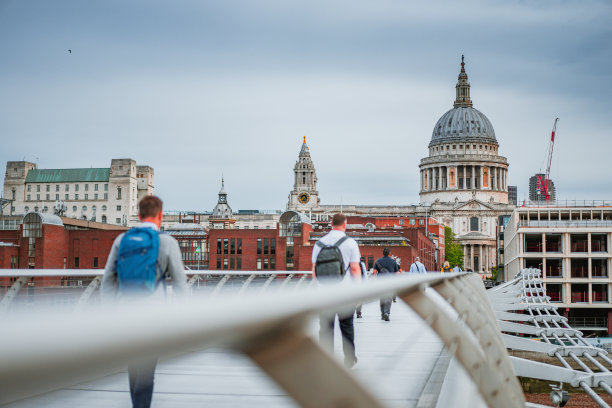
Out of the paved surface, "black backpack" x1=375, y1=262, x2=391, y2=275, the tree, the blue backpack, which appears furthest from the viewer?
the tree

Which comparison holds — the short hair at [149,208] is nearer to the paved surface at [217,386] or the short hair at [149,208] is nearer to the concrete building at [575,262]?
the paved surface at [217,386]

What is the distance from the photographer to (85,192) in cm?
19600

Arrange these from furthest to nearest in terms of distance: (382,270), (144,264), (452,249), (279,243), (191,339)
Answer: (452,249)
(279,243)
(382,270)
(144,264)
(191,339)

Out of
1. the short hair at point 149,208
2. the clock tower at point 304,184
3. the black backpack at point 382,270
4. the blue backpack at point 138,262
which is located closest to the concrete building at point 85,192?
the clock tower at point 304,184

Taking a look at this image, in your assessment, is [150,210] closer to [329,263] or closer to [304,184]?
[329,263]

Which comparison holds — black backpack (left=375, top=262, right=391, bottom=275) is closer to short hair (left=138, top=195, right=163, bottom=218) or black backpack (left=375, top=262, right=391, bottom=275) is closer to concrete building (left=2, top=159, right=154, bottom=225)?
short hair (left=138, top=195, right=163, bottom=218)

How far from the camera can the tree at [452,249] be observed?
156m

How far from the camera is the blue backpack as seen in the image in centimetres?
484

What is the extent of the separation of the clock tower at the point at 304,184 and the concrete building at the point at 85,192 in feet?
141

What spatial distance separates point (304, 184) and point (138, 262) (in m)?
174

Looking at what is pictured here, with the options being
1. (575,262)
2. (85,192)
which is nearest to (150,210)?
(575,262)

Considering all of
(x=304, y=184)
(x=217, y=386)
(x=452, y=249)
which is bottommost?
(x=217, y=386)

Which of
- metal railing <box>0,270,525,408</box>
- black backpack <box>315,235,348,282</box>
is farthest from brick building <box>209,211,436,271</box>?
metal railing <box>0,270,525,408</box>

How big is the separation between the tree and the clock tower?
107ft
